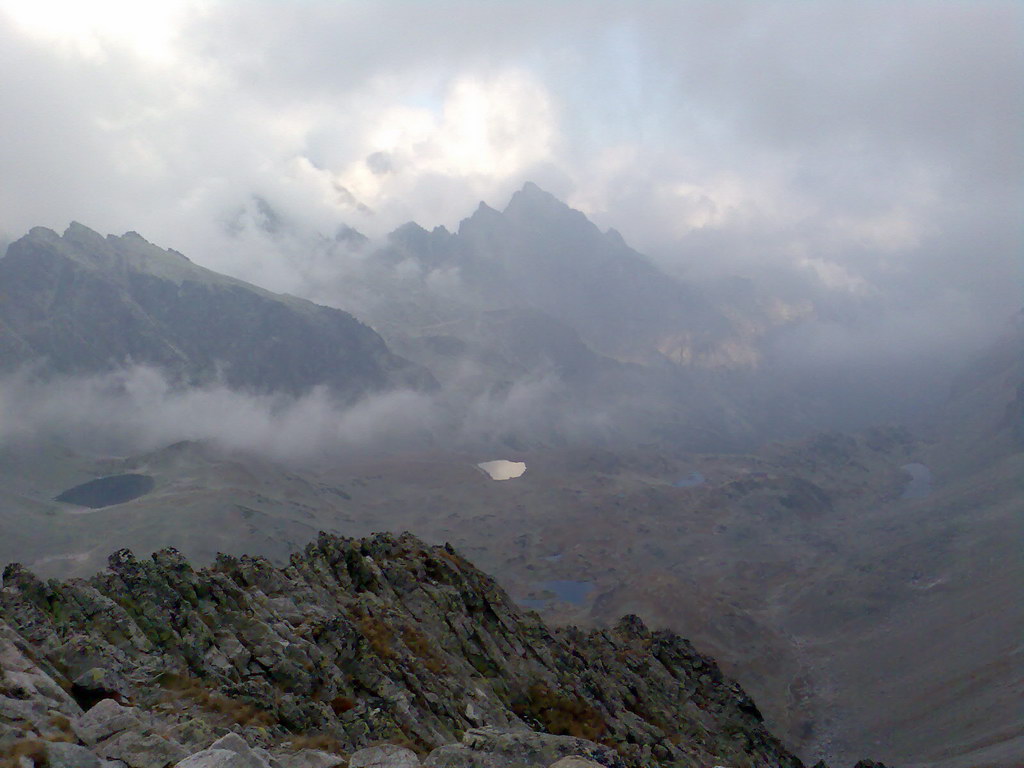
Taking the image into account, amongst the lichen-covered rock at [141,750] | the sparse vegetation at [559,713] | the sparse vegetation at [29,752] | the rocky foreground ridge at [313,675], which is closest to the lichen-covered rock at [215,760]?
the rocky foreground ridge at [313,675]

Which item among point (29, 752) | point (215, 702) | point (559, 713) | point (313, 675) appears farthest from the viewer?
point (559, 713)

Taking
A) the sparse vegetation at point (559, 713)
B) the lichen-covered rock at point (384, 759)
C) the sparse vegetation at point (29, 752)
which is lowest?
the sparse vegetation at point (559, 713)

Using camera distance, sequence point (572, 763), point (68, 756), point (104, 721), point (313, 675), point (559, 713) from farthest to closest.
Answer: point (559, 713), point (313, 675), point (572, 763), point (104, 721), point (68, 756)

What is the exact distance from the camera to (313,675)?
4088 centimetres

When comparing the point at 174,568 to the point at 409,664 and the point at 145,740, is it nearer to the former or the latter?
the point at 409,664

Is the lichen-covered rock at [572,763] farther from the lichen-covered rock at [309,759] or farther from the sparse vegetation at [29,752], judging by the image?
the sparse vegetation at [29,752]

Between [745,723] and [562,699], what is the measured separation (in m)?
50.0

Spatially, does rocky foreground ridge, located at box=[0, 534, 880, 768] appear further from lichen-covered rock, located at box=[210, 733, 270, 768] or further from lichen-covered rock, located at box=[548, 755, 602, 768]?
lichen-covered rock, located at box=[548, 755, 602, 768]

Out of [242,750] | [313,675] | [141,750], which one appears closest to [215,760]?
[242,750]

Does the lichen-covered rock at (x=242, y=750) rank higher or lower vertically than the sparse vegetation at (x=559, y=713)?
higher

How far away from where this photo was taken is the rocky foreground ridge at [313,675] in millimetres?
26075

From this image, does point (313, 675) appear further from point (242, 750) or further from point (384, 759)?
point (242, 750)

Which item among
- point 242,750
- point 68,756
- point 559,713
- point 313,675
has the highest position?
point 68,756

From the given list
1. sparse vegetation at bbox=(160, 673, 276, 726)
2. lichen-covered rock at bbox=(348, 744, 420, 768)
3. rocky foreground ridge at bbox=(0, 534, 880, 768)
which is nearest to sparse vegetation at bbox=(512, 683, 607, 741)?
rocky foreground ridge at bbox=(0, 534, 880, 768)
